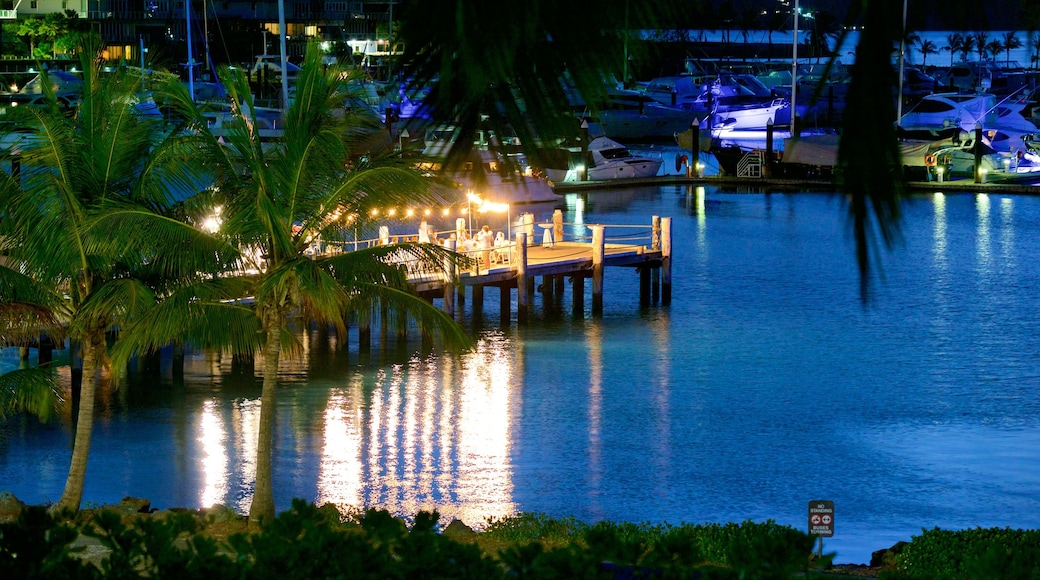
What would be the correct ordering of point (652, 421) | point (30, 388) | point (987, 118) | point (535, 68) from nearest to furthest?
point (535, 68) < point (30, 388) < point (652, 421) < point (987, 118)

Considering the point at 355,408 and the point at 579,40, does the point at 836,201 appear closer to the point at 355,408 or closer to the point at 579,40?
the point at 579,40

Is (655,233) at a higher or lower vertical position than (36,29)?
lower

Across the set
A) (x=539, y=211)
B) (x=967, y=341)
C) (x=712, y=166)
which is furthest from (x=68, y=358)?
(x=712, y=166)

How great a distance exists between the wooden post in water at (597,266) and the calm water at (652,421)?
0.58 meters

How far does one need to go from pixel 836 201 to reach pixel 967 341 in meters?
35.9

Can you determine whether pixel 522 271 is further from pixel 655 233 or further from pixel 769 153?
pixel 769 153

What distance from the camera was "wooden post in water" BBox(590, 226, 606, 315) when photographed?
3816 cm

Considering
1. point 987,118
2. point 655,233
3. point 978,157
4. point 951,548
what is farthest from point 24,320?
point 987,118

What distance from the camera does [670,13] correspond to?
93.7 inches

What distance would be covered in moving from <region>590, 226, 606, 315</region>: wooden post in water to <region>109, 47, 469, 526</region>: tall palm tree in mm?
21604

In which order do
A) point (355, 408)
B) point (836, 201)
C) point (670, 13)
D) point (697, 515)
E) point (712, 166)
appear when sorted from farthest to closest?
1. point (712, 166)
2. point (355, 408)
3. point (697, 515)
4. point (670, 13)
5. point (836, 201)

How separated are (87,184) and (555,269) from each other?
2279 cm

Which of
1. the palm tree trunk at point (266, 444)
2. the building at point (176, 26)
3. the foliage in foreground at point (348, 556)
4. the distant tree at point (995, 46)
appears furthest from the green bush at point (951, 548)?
the building at point (176, 26)

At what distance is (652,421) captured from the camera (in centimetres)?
2842
